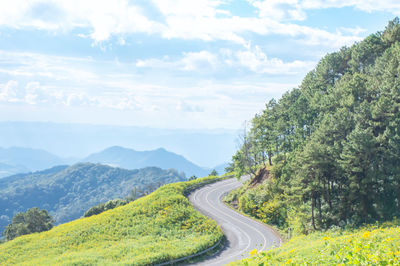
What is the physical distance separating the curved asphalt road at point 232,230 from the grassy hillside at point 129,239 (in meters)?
2.04

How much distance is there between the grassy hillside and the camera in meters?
28.9

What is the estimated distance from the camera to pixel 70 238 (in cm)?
3766

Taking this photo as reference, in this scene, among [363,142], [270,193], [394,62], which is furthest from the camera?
[270,193]

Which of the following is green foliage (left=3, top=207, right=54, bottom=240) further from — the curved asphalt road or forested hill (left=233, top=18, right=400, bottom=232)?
forested hill (left=233, top=18, right=400, bottom=232)

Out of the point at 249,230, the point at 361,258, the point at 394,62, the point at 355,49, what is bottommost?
the point at 249,230

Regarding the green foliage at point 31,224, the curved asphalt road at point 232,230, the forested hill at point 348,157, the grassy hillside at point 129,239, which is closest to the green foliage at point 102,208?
the green foliage at point 31,224

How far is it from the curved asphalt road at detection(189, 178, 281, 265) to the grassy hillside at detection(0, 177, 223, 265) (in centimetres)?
204

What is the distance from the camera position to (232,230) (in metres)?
39.9

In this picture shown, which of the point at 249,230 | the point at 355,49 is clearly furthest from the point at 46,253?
the point at 355,49

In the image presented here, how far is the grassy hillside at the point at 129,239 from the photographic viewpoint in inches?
1138

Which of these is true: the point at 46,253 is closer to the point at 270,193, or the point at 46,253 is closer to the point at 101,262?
the point at 101,262

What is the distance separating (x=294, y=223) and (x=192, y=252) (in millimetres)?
13997

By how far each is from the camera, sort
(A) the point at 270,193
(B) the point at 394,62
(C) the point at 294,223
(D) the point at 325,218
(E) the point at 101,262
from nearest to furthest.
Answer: (E) the point at 101,262 < (D) the point at 325,218 < (B) the point at 394,62 < (C) the point at 294,223 < (A) the point at 270,193

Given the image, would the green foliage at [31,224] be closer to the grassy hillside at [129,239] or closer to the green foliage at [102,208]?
the green foliage at [102,208]
